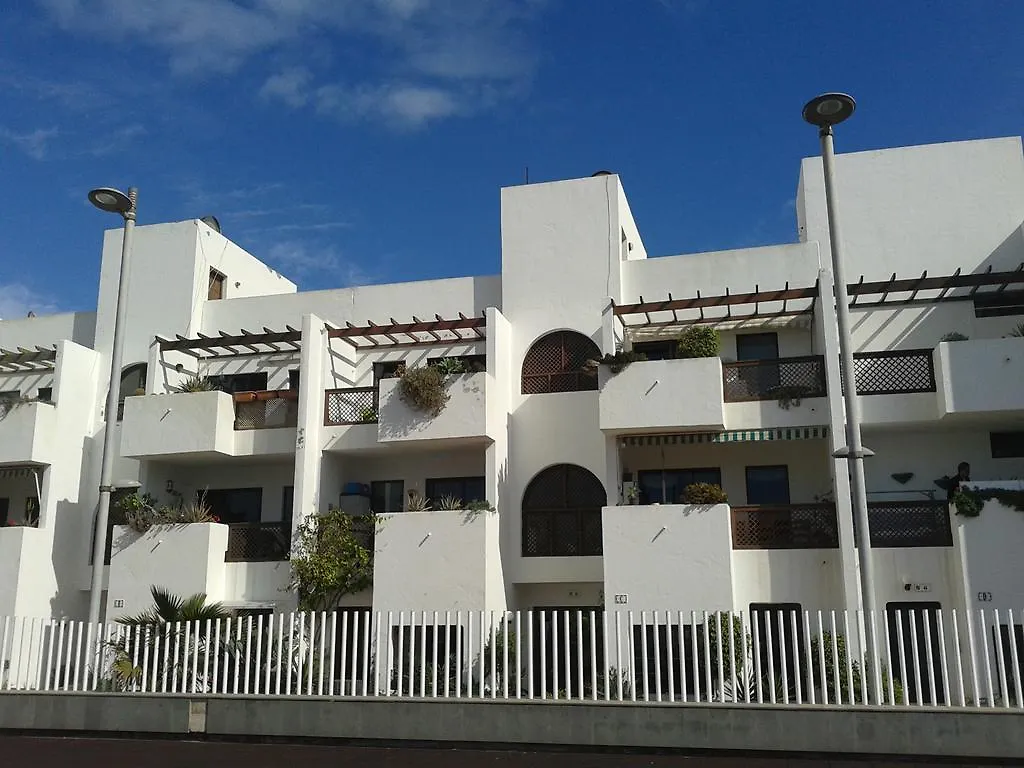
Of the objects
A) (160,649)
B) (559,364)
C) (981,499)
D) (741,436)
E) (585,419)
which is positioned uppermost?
(559,364)

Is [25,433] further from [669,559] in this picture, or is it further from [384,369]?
[669,559]

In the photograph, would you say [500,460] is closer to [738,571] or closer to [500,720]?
[738,571]

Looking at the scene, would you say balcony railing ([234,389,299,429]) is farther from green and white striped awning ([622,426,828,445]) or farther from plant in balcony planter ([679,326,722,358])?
plant in balcony planter ([679,326,722,358])

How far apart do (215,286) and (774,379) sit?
612 inches

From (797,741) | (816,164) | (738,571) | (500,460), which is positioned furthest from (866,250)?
(797,741)

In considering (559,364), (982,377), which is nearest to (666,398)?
(559,364)

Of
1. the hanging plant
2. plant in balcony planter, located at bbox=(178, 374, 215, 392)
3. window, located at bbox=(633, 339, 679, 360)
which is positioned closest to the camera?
the hanging plant

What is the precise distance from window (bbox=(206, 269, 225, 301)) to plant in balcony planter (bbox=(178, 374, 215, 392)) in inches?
100

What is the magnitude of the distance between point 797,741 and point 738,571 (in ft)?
20.0

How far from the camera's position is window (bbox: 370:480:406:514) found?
78.0 feet

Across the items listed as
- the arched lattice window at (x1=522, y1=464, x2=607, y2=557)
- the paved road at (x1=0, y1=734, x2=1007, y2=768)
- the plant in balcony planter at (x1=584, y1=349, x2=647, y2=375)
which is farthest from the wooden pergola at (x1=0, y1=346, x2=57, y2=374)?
the plant in balcony planter at (x1=584, y1=349, x2=647, y2=375)

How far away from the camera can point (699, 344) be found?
20.8 metres

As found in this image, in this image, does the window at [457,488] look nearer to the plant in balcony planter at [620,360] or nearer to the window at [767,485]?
the plant in balcony planter at [620,360]

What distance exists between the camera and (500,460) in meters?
21.7
